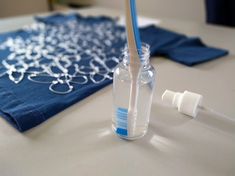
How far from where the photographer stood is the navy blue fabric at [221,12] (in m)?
Answer: 1.08

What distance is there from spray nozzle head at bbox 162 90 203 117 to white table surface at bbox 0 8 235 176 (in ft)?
0.05

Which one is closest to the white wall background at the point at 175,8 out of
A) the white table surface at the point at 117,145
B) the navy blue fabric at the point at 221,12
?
the navy blue fabric at the point at 221,12

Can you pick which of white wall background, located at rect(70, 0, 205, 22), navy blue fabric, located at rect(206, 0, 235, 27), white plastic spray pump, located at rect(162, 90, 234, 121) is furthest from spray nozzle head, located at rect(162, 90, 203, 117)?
white wall background, located at rect(70, 0, 205, 22)

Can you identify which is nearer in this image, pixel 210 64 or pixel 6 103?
pixel 6 103

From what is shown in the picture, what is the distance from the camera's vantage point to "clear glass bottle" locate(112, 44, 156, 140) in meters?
0.40

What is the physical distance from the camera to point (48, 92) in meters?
0.52

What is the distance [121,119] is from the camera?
40 cm

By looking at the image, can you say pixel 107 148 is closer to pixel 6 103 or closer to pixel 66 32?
pixel 6 103

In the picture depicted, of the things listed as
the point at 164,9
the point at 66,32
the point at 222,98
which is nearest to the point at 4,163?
the point at 222,98

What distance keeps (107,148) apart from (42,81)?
26 cm

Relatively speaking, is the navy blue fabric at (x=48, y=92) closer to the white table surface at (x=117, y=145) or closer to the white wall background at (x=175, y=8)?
the white table surface at (x=117, y=145)

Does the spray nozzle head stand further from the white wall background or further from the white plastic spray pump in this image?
the white wall background

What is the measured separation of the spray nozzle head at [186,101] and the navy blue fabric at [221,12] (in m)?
0.77

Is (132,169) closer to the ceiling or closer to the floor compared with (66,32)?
closer to the floor
